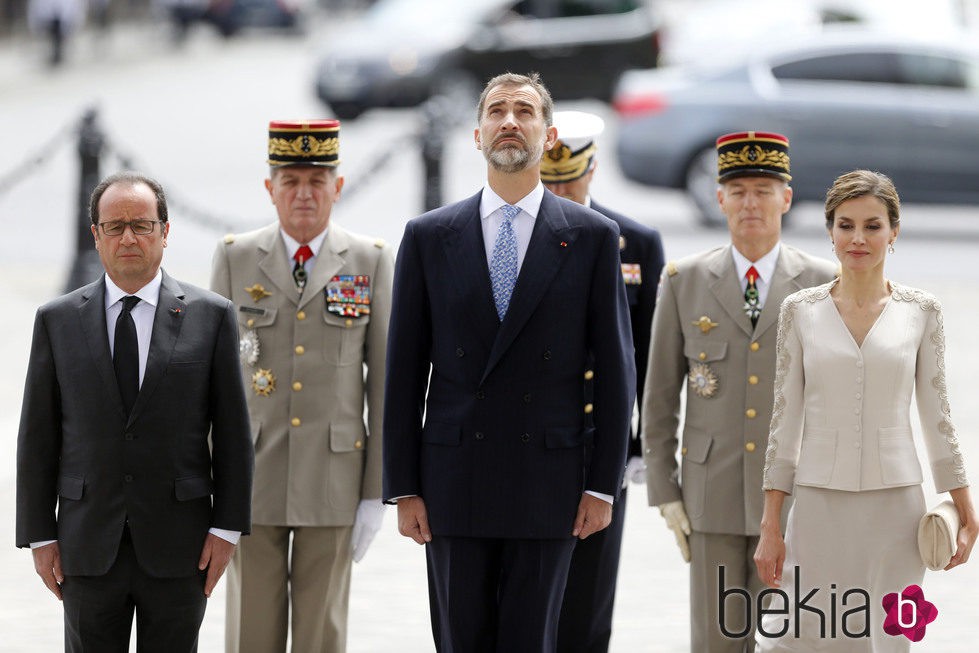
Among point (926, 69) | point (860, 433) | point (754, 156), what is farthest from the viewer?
point (926, 69)

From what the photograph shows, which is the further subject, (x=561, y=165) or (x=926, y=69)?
(x=926, y=69)

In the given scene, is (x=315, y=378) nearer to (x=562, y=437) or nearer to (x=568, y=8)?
(x=562, y=437)

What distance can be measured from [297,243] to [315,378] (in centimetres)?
45

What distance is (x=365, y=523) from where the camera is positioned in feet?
19.3

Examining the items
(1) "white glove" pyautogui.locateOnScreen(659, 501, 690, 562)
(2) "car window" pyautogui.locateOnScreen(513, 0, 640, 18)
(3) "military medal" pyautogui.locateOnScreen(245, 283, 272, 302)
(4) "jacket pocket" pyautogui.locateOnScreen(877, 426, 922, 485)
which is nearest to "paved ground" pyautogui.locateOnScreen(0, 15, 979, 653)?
(1) "white glove" pyautogui.locateOnScreen(659, 501, 690, 562)

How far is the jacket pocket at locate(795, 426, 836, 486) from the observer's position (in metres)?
4.95

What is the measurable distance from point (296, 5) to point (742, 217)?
3271 centimetres

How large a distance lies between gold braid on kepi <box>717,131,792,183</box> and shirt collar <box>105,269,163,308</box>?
1851 millimetres

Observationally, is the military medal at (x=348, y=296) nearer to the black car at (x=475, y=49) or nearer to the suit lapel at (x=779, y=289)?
the suit lapel at (x=779, y=289)

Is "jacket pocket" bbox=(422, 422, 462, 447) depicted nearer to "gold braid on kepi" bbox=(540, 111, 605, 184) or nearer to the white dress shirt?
the white dress shirt

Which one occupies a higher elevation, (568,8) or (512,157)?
(568,8)

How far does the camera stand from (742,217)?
225 inches

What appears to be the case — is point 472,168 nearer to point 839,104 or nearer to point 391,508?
point 839,104
